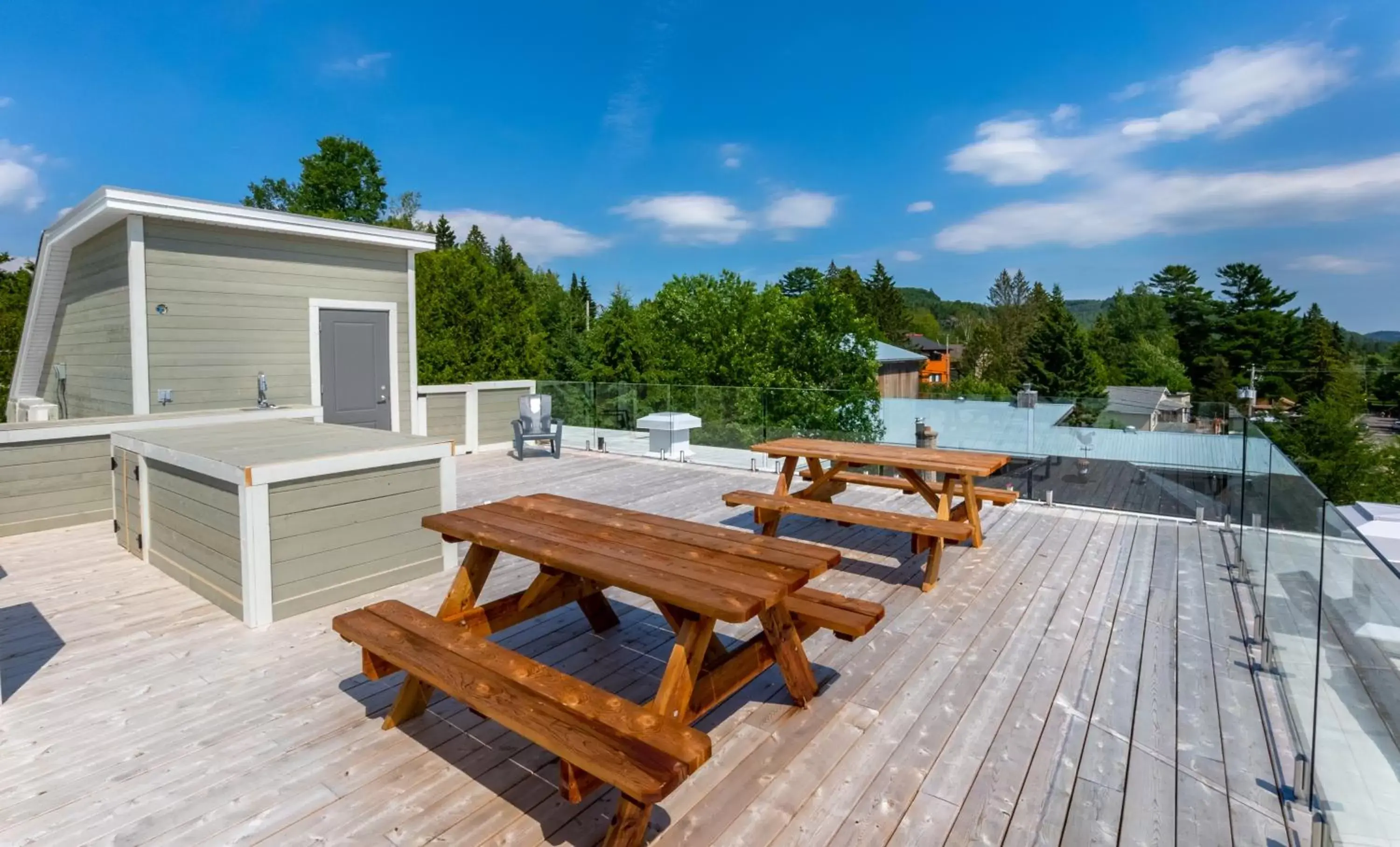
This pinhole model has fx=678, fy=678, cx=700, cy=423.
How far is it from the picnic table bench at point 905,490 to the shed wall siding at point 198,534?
2.82m

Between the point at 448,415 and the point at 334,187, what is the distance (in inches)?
1047

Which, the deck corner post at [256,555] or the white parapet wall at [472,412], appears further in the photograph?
the white parapet wall at [472,412]

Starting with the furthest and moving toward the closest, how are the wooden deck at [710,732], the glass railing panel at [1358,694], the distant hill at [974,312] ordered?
the distant hill at [974,312]
the wooden deck at [710,732]
the glass railing panel at [1358,694]

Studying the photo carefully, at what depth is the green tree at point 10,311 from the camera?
18.1 m

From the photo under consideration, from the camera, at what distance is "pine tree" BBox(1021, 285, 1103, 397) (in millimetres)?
38719

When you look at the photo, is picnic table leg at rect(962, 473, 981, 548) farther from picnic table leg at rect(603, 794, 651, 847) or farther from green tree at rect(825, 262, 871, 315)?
green tree at rect(825, 262, 871, 315)

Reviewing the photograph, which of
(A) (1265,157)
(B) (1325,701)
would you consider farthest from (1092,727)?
(A) (1265,157)

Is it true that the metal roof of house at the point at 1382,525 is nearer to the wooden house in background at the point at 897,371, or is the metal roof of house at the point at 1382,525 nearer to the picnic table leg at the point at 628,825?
the picnic table leg at the point at 628,825

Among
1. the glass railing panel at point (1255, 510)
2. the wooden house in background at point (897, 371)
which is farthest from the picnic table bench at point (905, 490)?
the wooden house in background at point (897, 371)

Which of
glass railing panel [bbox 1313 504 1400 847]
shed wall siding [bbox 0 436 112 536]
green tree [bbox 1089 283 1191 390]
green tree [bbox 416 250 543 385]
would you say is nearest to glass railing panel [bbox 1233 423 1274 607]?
glass railing panel [bbox 1313 504 1400 847]

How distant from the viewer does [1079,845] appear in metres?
1.83

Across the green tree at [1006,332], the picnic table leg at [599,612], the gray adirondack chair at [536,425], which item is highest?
the green tree at [1006,332]

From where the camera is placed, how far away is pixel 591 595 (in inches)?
123

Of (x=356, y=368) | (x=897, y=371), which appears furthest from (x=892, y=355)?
(x=356, y=368)
